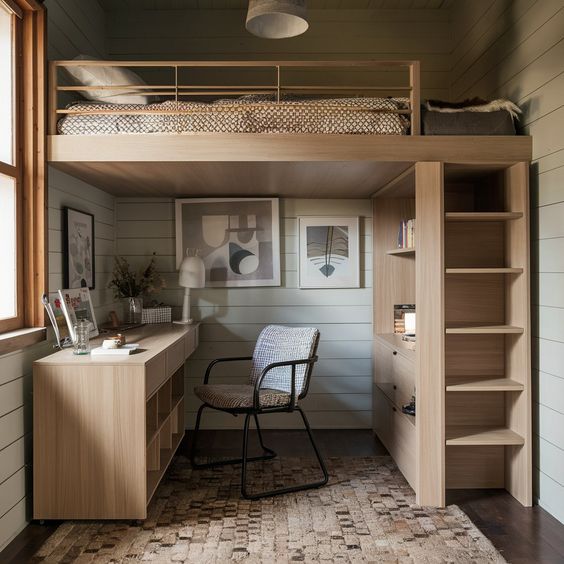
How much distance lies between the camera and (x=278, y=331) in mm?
3674

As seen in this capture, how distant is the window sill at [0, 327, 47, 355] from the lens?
7.82 ft

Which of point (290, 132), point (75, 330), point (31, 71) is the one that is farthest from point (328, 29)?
point (75, 330)

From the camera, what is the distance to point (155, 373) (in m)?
2.76

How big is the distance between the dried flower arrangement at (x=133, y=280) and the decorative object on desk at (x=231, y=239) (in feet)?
0.72

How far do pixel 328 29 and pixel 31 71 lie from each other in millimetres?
2276

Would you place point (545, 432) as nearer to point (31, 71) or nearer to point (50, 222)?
point (50, 222)

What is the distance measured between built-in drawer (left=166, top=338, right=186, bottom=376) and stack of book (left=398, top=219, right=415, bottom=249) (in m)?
1.50

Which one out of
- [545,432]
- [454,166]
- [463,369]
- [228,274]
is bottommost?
[545,432]

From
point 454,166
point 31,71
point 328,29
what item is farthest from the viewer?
point 328,29

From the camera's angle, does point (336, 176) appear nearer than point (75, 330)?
No

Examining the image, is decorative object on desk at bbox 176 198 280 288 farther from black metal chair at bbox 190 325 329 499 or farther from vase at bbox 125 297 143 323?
black metal chair at bbox 190 325 329 499

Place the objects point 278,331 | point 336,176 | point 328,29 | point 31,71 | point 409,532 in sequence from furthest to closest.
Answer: point 328,29 → point 278,331 → point 336,176 → point 31,71 → point 409,532

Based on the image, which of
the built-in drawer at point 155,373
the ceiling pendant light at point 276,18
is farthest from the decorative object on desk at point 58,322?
the ceiling pendant light at point 276,18

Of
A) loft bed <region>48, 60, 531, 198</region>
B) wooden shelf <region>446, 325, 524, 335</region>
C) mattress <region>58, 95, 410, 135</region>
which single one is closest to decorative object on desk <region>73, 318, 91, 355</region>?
loft bed <region>48, 60, 531, 198</region>
